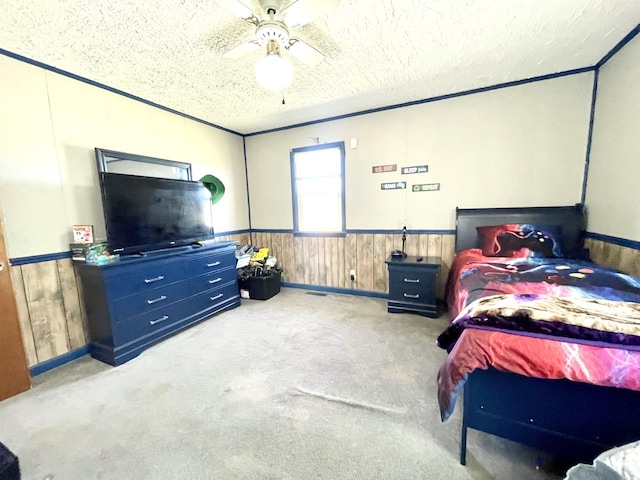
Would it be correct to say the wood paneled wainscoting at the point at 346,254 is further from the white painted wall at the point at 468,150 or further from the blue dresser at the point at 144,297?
the blue dresser at the point at 144,297

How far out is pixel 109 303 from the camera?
87.2 inches

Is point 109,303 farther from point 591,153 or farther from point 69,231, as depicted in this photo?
point 591,153

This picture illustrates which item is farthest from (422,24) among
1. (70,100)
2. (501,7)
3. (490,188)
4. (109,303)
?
(109,303)

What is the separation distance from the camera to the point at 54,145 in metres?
2.28

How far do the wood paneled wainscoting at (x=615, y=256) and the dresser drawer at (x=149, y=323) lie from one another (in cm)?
402

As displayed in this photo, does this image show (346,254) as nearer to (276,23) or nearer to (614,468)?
(276,23)

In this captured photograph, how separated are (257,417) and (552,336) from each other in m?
1.65

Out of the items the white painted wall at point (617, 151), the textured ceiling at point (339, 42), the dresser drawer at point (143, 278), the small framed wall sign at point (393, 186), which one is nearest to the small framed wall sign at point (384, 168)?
the small framed wall sign at point (393, 186)

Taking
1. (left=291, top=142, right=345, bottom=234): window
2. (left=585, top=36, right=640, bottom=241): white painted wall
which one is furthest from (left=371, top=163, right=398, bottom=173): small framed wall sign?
(left=585, top=36, right=640, bottom=241): white painted wall

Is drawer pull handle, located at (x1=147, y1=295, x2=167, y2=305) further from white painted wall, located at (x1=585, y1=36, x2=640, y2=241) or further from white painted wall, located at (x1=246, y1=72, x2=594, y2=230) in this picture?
white painted wall, located at (x1=585, y1=36, x2=640, y2=241)

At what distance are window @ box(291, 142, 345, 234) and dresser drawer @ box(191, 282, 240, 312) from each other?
1335mm

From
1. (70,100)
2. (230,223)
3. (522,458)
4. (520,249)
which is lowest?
(522,458)

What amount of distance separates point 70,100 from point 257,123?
206 cm

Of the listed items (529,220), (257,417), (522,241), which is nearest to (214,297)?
(257,417)
